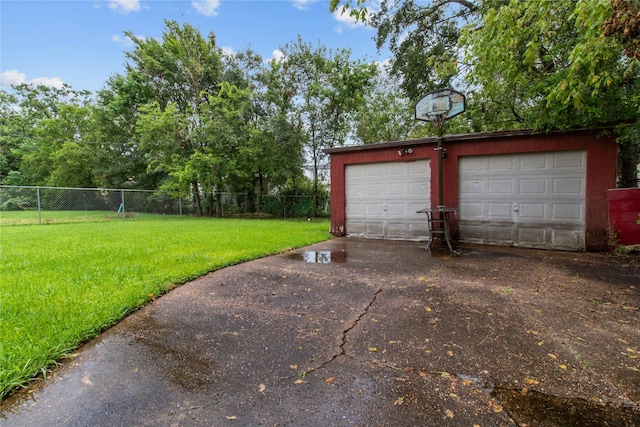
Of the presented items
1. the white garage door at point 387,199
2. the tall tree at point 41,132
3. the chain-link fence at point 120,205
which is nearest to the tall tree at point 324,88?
the chain-link fence at point 120,205

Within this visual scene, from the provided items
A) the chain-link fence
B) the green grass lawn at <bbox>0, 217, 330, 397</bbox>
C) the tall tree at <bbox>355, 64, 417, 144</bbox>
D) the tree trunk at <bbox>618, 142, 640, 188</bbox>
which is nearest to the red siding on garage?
the tree trunk at <bbox>618, 142, 640, 188</bbox>

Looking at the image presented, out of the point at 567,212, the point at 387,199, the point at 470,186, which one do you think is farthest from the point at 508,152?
the point at 387,199

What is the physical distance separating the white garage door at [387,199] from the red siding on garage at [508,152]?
17cm

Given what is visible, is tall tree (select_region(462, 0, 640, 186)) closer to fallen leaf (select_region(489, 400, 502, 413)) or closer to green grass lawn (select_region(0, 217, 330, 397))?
fallen leaf (select_region(489, 400, 502, 413))

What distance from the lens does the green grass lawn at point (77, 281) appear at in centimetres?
214

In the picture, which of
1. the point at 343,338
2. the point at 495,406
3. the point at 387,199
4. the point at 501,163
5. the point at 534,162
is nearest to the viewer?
the point at 495,406

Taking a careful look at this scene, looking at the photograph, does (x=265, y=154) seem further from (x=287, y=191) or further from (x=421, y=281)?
(x=421, y=281)

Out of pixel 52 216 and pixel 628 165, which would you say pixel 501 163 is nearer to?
pixel 628 165

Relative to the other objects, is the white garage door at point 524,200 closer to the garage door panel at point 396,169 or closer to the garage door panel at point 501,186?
the garage door panel at point 501,186

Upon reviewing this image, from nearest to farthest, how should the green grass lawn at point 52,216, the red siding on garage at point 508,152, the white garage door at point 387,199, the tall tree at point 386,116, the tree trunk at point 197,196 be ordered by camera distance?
the red siding on garage at point 508,152
the white garage door at point 387,199
the green grass lawn at point 52,216
the tall tree at point 386,116
the tree trunk at point 197,196

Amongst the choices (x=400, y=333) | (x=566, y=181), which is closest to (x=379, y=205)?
(x=566, y=181)

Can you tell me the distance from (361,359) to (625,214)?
600cm

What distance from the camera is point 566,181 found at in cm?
582

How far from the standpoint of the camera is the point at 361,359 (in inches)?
80.7
